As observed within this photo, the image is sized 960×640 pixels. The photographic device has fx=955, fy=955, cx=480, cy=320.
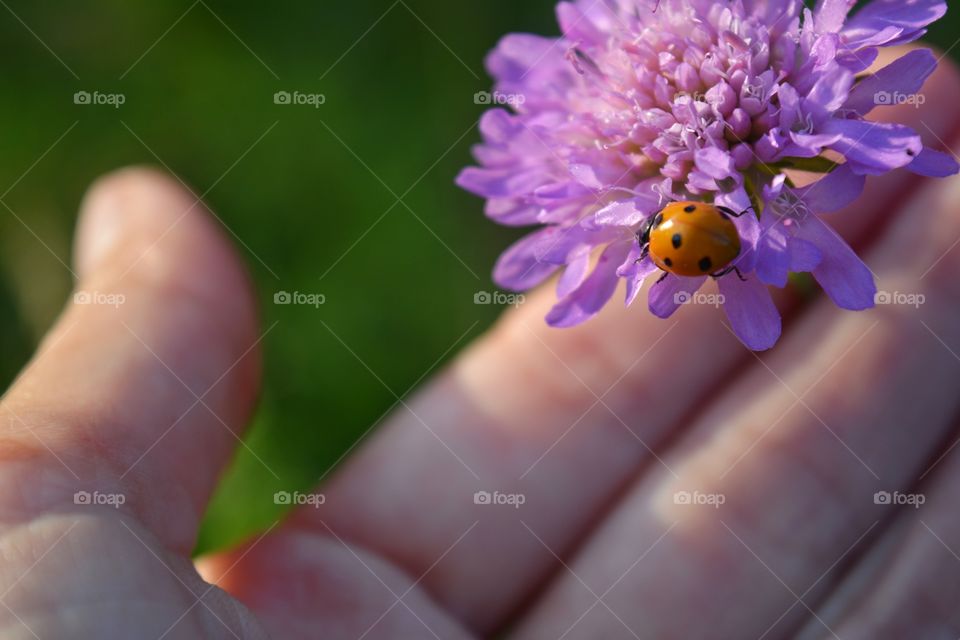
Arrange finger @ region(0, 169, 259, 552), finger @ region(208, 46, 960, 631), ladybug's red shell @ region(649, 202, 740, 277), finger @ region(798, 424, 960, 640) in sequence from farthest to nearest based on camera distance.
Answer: finger @ region(208, 46, 960, 631)
finger @ region(798, 424, 960, 640)
finger @ region(0, 169, 259, 552)
ladybug's red shell @ region(649, 202, 740, 277)

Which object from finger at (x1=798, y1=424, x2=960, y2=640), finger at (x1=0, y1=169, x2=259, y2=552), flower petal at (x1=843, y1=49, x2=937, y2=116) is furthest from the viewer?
finger at (x1=798, y1=424, x2=960, y2=640)

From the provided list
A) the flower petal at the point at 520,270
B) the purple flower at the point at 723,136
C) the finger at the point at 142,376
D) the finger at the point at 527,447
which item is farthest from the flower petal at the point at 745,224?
the finger at the point at 142,376

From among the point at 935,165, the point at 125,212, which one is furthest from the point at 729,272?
the point at 125,212

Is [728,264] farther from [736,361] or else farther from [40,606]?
[40,606]

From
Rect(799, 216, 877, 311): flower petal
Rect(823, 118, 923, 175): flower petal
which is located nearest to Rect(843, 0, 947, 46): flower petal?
Rect(823, 118, 923, 175): flower petal

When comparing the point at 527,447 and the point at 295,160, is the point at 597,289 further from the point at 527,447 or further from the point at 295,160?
the point at 295,160

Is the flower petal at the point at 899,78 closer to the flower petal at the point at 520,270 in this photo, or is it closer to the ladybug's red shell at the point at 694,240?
the ladybug's red shell at the point at 694,240

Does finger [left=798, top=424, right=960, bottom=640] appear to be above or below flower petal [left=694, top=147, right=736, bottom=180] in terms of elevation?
below

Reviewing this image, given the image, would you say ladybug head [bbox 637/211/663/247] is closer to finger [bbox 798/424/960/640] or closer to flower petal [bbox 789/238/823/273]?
flower petal [bbox 789/238/823/273]
